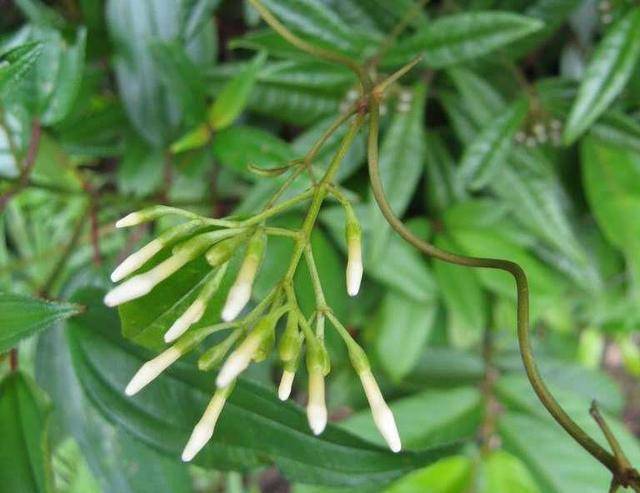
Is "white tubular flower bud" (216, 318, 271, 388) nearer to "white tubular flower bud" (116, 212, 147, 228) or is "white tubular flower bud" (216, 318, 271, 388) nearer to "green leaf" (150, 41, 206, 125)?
"white tubular flower bud" (116, 212, 147, 228)

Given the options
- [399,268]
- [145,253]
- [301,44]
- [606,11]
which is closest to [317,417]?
[145,253]

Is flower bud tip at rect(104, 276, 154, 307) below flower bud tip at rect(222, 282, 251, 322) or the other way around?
below

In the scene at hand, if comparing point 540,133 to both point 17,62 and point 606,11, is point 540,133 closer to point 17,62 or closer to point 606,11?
point 606,11

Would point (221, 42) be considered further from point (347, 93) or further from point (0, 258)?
point (0, 258)

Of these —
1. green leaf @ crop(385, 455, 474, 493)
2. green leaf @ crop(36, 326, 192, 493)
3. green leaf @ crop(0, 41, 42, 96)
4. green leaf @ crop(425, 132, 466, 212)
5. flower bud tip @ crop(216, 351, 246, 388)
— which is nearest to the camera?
flower bud tip @ crop(216, 351, 246, 388)

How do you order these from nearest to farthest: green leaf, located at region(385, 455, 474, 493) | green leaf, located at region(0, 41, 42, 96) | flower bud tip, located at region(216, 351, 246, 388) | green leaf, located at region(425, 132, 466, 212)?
flower bud tip, located at region(216, 351, 246, 388), green leaf, located at region(0, 41, 42, 96), green leaf, located at region(385, 455, 474, 493), green leaf, located at region(425, 132, 466, 212)

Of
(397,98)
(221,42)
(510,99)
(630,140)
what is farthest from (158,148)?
(630,140)

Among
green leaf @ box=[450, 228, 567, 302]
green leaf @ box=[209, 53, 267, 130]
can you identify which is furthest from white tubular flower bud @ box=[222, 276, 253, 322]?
green leaf @ box=[450, 228, 567, 302]
